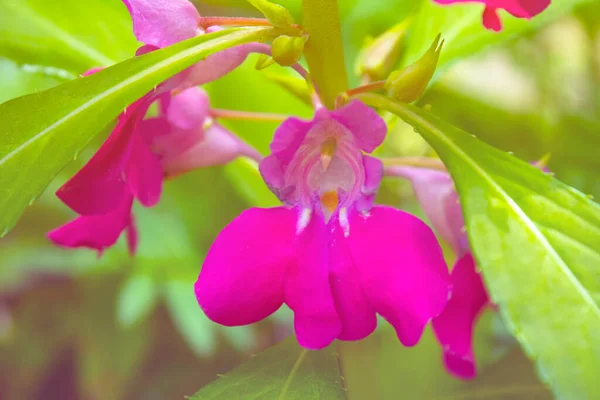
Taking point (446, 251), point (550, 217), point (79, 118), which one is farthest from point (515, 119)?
point (79, 118)

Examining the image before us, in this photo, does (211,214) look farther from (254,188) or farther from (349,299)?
(349,299)

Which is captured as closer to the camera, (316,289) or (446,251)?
(316,289)

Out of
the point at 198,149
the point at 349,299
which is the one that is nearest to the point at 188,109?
the point at 198,149

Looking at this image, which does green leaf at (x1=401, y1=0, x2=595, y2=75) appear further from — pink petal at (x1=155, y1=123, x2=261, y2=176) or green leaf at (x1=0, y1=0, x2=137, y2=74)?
green leaf at (x1=0, y1=0, x2=137, y2=74)

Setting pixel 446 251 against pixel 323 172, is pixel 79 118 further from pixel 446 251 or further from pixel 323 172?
pixel 446 251

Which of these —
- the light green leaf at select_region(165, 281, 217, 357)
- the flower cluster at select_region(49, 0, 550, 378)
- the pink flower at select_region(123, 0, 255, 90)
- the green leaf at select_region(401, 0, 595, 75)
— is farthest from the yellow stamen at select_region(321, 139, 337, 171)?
the light green leaf at select_region(165, 281, 217, 357)

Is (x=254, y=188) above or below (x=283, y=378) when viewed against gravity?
below
